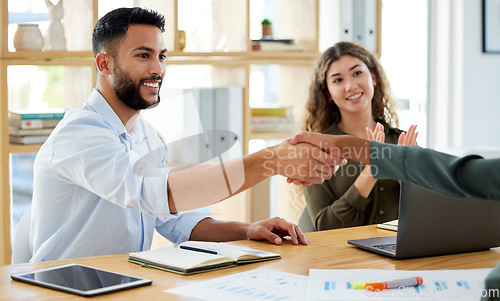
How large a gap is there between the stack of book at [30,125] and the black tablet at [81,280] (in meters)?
1.73

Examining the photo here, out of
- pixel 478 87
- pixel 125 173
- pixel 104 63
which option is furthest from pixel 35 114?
pixel 478 87

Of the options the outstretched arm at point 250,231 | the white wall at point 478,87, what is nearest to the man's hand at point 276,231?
the outstretched arm at point 250,231

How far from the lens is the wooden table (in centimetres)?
126

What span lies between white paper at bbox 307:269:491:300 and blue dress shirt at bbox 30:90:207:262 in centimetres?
53

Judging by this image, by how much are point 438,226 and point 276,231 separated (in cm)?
49

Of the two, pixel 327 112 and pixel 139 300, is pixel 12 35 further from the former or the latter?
pixel 139 300

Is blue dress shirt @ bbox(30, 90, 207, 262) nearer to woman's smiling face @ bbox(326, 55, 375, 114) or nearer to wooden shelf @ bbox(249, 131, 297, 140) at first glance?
woman's smiling face @ bbox(326, 55, 375, 114)

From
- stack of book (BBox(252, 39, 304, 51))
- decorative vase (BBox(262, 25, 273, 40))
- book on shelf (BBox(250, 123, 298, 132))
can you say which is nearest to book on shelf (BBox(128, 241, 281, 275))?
book on shelf (BBox(250, 123, 298, 132))

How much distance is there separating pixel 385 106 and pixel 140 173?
1574 millimetres

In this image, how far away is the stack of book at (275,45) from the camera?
138 inches

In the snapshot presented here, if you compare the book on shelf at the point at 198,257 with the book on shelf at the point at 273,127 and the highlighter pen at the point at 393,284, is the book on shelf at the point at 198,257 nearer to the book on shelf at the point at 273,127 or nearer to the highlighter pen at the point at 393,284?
the highlighter pen at the point at 393,284

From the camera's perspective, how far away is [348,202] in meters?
2.36

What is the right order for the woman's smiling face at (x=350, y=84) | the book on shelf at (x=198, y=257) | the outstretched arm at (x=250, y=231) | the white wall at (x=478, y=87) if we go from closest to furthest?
the book on shelf at (x=198, y=257)
the outstretched arm at (x=250, y=231)
the woman's smiling face at (x=350, y=84)
the white wall at (x=478, y=87)

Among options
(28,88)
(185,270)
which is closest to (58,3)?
(28,88)
